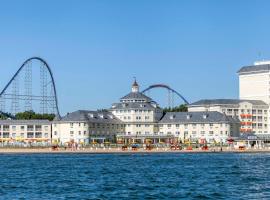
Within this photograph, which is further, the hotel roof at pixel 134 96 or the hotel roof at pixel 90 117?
the hotel roof at pixel 134 96

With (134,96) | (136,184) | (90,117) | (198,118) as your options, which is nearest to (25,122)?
(90,117)

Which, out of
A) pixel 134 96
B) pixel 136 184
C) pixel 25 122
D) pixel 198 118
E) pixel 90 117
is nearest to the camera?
pixel 136 184

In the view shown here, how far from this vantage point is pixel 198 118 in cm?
17312

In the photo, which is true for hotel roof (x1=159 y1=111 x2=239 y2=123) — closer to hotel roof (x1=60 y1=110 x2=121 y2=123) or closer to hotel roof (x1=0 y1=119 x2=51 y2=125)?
hotel roof (x1=60 y1=110 x2=121 y2=123)

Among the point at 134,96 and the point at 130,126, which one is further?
the point at 134,96

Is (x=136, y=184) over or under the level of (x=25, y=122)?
under

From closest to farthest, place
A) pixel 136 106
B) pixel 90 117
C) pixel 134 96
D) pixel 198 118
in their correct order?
pixel 90 117 < pixel 198 118 < pixel 136 106 < pixel 134 96

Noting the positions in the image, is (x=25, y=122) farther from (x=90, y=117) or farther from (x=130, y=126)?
(x=130, y=126)

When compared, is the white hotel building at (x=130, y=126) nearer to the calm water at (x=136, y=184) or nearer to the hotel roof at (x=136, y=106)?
the hotel roof at (x=136, y=106)

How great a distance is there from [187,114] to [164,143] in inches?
460

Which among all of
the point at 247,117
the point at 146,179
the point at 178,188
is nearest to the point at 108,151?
the point at 247,117

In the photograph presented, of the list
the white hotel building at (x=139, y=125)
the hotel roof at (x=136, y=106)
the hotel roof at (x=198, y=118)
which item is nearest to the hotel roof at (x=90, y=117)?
the white hotel building at (x=139, y=125)

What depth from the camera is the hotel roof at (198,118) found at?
17112 centimetres

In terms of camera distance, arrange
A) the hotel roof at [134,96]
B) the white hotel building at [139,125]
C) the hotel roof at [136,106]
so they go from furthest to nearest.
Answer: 1. the hotel roof at [134,96]
2. the hotel roof at [136,106]
3. the white hotel building at [139,125]
